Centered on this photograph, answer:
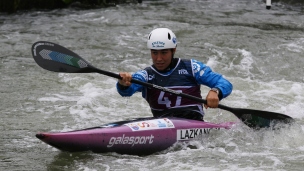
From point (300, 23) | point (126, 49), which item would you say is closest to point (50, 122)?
point (126, 49)

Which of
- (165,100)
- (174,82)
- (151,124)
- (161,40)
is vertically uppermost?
(161,40)

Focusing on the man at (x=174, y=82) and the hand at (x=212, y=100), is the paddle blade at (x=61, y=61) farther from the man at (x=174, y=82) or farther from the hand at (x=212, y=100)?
the hand at (x=212, y=100)

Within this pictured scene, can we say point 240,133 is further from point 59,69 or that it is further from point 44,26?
point 44,26

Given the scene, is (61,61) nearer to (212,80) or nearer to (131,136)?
(131,136)

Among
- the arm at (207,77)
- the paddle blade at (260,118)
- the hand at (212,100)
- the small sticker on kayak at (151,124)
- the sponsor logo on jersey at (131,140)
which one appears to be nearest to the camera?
the sponsor logo on jersey at (131,140)

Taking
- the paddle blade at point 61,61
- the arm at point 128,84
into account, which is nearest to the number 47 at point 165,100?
the arm at point 128,84

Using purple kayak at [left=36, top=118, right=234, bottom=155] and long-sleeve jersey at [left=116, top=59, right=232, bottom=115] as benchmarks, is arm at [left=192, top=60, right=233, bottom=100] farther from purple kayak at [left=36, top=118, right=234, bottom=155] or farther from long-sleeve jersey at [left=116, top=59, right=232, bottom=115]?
purple kayak at [left=36, top=118, right=234, bottom=155]

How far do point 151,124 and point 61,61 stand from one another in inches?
48.7

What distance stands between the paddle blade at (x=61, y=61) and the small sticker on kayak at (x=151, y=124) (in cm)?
86

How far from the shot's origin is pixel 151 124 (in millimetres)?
6059

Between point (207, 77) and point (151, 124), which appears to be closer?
point (151, 124)

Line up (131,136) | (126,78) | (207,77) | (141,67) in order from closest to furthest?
(131,136)
(126,78)
(207,77)
(141,67)

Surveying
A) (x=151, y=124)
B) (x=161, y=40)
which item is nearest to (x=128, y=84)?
(x=151, y=124)

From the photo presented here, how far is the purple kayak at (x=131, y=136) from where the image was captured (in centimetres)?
569
